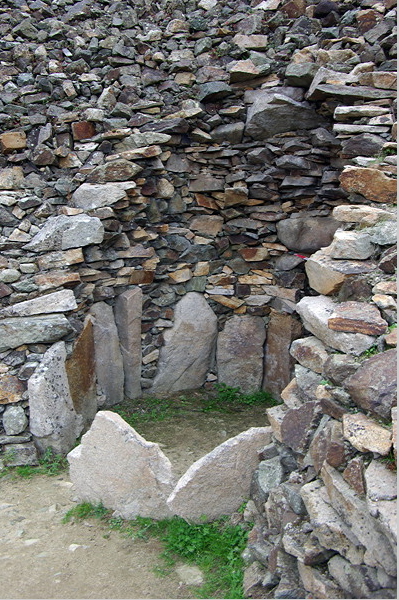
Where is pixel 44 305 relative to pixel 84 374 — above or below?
above

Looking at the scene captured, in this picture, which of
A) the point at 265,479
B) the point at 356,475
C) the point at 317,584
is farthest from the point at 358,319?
the point at 317,584

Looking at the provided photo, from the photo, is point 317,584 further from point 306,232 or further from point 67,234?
point 306,232

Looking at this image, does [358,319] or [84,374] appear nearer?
[358,319]

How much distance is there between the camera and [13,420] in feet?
17.5

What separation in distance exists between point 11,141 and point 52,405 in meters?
3.48

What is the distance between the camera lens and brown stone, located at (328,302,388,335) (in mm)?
3271

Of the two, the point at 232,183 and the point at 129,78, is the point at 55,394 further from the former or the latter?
the point at 129,78

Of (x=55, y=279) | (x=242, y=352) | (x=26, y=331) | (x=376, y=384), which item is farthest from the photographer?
(x=242, y=352)

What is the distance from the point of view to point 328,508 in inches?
111

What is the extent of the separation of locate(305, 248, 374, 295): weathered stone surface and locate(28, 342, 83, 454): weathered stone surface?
9.18 feet

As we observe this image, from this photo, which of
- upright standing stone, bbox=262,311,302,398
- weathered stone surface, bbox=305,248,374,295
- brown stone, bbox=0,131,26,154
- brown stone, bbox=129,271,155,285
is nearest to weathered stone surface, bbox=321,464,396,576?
weathered stone surface, bbox=305,248,374,295

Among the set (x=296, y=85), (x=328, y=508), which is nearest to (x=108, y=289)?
(x=296, y=85)

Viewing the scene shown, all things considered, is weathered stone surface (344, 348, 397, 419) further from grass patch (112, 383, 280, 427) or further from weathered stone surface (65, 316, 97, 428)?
grass patch (112, 383, 280, 427)

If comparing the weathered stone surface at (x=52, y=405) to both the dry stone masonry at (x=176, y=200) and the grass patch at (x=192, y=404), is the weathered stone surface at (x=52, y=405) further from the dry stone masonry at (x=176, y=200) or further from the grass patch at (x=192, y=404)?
the grass patch at (x=192, y=404)
